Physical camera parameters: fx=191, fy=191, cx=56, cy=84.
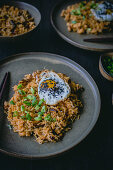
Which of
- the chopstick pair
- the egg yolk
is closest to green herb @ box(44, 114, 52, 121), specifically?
the egg yolk

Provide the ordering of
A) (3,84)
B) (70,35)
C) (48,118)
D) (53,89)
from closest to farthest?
(48,118) → (53,89) → (3,84) → (70,35)

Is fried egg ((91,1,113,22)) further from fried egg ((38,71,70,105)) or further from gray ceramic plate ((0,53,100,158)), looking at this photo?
fried egg ((38,71,70,105))

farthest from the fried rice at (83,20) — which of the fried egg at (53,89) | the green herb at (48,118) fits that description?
the green herb at (48,118)

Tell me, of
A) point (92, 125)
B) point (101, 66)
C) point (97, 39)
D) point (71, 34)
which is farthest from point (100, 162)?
point (71, 34)

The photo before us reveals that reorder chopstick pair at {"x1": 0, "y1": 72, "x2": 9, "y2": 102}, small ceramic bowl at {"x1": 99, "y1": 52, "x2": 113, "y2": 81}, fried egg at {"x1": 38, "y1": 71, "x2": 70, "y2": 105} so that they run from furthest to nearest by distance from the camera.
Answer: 1. small ceramic bowl at {"x1": 99, "y1": 52, "x2": 113, "y2": 81}
2. chopstick pair at {"x1": 0, "y1": 72, "x2": 9, "y2": 102}
3. fried egg at {"x1": 38, "y1": 71, "x2": 70, "y2": 105}

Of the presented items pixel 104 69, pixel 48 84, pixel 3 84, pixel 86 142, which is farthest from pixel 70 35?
pixel 86 142

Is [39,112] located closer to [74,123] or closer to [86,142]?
[74,123]
